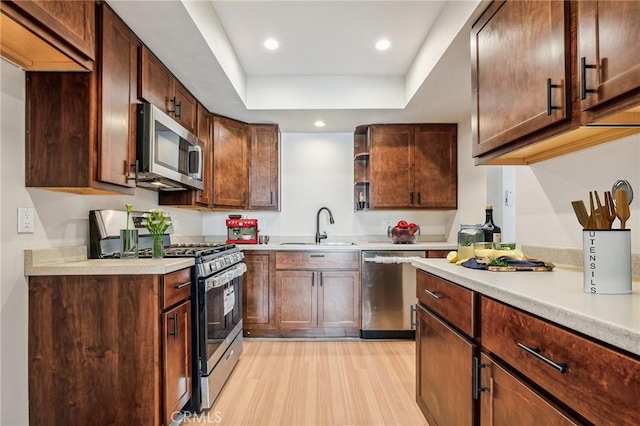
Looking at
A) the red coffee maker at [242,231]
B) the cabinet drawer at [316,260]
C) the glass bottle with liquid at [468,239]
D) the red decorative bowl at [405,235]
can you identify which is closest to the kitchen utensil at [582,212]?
the glass bottle with liquid at [468,239]

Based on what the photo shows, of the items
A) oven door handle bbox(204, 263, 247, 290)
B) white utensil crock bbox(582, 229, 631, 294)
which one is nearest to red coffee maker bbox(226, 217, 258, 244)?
oven door handle bbox(204, 263, 247, 290)

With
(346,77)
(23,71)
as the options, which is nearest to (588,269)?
(23,71)

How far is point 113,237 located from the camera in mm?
2268

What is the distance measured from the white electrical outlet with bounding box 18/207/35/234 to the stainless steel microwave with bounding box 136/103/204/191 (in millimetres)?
581

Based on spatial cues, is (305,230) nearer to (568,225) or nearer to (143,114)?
(143,114)

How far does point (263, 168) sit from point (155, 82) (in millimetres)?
1642

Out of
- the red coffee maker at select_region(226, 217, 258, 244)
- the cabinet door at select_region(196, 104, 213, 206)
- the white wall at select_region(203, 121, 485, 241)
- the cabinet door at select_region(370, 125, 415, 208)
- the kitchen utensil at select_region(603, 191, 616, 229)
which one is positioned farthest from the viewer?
the white wall at select_region(203, 121, 485, 241)

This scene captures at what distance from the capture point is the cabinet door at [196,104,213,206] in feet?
10.8

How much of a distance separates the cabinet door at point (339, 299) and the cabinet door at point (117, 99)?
2040 mm

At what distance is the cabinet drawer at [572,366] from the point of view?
0.70 m

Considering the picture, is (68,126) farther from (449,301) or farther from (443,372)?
(443,372)

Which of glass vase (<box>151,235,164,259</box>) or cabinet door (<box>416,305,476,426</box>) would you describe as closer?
cabinet door (<box>416,305,476,426</box>)

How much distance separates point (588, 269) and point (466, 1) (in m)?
1.59

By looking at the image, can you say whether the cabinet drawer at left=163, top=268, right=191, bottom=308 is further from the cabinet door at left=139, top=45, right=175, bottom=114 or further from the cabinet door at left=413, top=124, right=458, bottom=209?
the cabinet door at left=413, top=124, right=458, bottom=209
